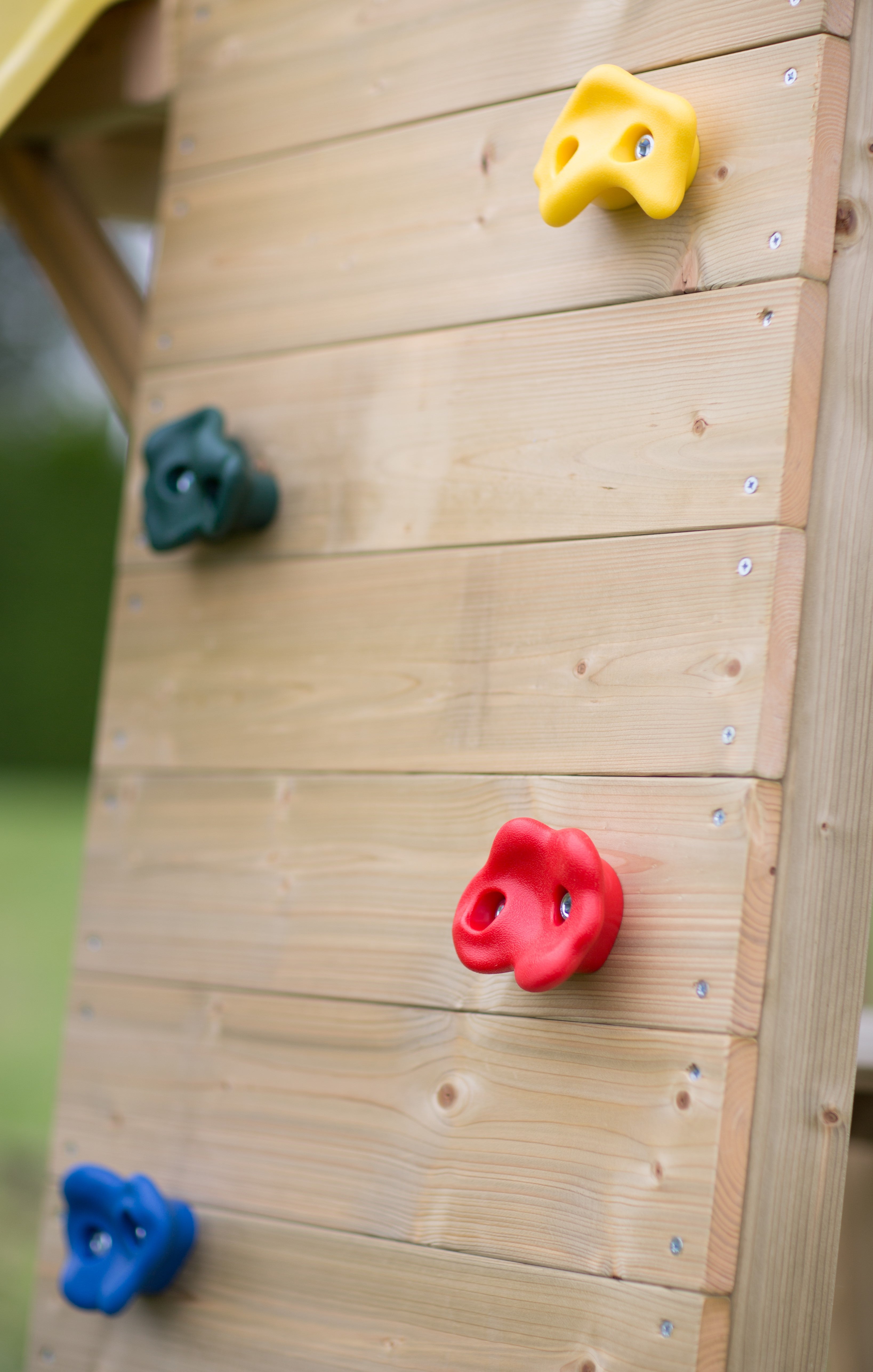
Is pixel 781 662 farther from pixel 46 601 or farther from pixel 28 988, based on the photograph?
pixel 46 601

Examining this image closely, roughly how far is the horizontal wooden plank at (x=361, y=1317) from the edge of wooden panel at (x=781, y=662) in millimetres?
412

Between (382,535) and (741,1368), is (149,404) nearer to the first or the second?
(382,535)

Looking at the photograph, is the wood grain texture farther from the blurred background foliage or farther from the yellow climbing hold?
the blurred background foliage

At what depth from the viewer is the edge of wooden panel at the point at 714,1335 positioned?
997 mm

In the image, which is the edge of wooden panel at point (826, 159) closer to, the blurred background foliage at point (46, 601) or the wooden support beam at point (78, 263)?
the wooden support beam at point (78, 263)

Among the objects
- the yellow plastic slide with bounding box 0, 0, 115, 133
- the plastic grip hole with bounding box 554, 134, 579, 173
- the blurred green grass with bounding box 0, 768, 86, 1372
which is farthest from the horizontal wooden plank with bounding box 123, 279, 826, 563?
the blurred green grass with bounding box 0, 768, 86, 1372

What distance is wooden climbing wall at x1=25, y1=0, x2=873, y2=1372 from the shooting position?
1.06 meters

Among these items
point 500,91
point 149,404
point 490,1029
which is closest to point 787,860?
point 490,1029

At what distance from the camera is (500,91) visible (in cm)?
132

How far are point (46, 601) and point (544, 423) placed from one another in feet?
20.0

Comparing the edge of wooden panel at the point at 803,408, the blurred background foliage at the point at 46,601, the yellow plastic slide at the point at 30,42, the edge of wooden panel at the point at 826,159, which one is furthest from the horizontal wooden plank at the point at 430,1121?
the blurred background foliage at the point at 46,601

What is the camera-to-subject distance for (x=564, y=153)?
1.18 meters

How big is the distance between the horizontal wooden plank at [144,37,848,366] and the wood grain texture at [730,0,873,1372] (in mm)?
117

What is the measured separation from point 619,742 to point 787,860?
0.56 ft
